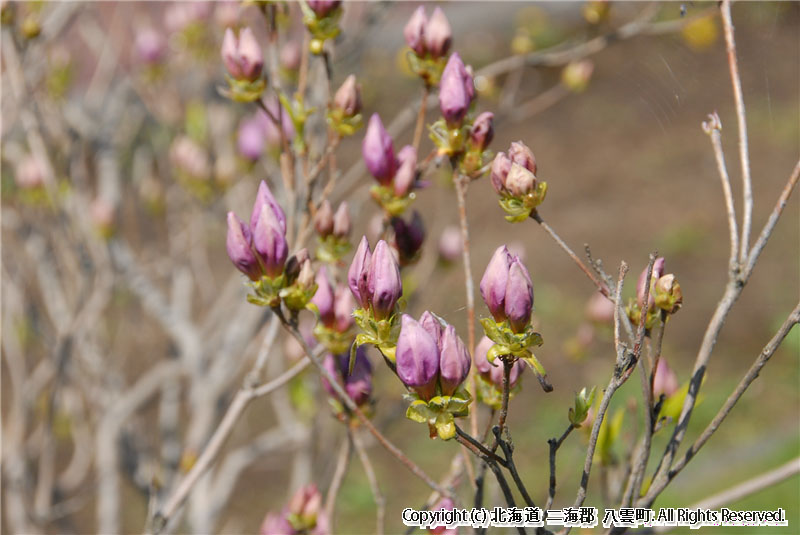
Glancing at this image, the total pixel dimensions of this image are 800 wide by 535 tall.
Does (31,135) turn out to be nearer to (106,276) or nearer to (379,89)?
(106,276)

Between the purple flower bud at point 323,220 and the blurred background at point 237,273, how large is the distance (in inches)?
9.4

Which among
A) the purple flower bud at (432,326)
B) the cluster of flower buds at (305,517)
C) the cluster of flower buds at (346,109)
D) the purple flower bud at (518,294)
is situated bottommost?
the cluster of flower buds at (305,517)

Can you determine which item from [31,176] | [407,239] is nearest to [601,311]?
[407,239]

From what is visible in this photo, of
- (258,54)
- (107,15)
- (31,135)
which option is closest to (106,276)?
(31,135)

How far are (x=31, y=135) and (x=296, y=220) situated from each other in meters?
0.80

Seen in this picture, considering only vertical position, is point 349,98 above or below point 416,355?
above

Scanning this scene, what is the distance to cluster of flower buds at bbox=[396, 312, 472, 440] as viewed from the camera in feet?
2.04

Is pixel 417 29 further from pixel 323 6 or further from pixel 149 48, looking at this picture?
pixel 149 48

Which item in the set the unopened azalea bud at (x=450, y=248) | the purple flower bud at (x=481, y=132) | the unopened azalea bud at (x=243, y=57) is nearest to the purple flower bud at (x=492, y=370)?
the purple flower bud at (x=481, y=132)

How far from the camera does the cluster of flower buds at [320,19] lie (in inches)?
37.1

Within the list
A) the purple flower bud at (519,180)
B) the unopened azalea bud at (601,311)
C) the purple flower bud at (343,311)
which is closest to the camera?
the purple flower bud at (519,180)

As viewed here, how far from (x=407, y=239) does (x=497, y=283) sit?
0.31 m

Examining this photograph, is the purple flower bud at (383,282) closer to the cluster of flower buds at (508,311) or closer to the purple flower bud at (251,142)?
the cluster of flower buds at (508,311)

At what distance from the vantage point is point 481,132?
2.72 ft
